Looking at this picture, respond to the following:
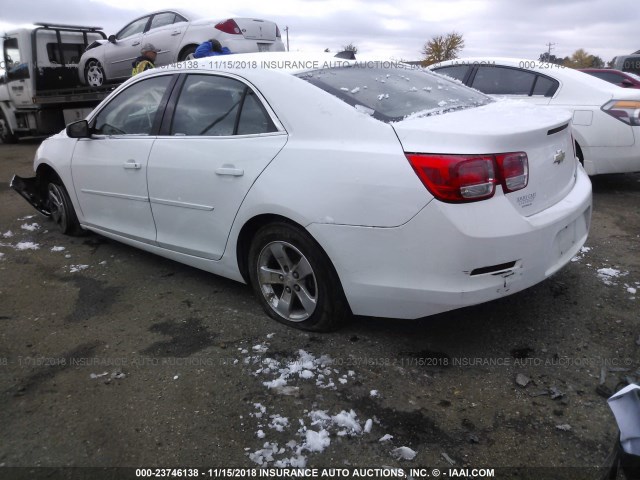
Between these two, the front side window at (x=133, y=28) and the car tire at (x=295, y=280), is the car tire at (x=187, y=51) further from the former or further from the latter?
the car tire at (x=295, y=280)

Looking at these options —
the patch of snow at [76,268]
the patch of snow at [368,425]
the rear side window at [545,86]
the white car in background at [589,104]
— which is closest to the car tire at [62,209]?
the patch of snow at [76,268]

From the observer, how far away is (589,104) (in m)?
5.77

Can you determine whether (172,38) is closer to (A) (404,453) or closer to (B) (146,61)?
(B) (146,61)

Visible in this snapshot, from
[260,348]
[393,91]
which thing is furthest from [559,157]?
[260,348]

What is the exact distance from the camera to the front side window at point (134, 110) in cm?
382

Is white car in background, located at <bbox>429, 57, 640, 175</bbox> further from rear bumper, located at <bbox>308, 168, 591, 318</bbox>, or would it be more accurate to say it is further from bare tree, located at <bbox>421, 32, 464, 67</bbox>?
bare tree, located at <bbox>421, 32, 464, 67</bbox>

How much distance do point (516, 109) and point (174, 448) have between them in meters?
2.58

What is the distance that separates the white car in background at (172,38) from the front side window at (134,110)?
14.1 ft

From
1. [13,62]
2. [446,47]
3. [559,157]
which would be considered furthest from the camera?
[446,47]

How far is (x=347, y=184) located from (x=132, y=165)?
6.43 feet

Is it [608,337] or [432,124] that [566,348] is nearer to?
[608,337]

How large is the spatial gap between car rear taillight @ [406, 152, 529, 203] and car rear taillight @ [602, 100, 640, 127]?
403 cm

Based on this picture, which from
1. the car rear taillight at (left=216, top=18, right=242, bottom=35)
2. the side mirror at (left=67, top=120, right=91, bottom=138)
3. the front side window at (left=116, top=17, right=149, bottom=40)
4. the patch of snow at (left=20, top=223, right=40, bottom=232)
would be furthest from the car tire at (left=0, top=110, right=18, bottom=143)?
the side mirror at (left=67, top=120, right=91, bottom=138)

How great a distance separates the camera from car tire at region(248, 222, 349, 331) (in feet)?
9.42
